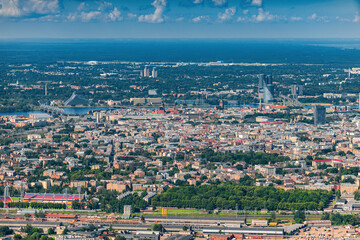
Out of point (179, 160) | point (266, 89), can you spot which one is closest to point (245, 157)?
point (179, 160)

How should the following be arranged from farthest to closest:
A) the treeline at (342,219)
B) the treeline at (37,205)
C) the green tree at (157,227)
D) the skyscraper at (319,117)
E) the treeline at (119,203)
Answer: the skyscraper at (319,117)
the treeline at (37,205)
the treeline at (119,203)
the treeline at (342,219)
the green tree at (157,227)

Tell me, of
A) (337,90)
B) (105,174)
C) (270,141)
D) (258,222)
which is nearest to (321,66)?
(337,90)

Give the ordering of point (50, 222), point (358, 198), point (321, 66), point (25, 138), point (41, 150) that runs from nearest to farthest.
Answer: point (50, 222) → point (358, 198) → point (41, 150) → point (25, 138) → point (321, 66)

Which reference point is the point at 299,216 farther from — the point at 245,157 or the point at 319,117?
the point at 319,117

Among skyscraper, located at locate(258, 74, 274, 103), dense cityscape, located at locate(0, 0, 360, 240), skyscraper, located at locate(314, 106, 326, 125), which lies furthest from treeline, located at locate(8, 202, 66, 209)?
skyscraper, located at locate(258, 74, 274, 103)

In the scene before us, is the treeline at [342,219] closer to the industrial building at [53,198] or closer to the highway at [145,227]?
the highway at [145,227]

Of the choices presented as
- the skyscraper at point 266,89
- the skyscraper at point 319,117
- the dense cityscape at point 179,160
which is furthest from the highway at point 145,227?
the skyscraper at point 266,89

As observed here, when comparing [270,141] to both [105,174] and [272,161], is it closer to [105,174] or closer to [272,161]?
[272,161]
